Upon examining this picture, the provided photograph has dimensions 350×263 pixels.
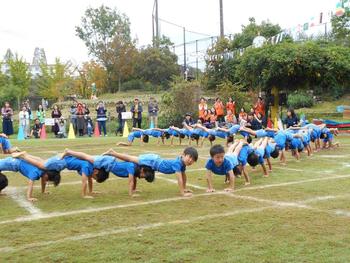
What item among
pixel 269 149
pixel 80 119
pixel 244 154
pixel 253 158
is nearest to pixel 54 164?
pixel 244 154

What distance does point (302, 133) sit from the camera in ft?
40.3

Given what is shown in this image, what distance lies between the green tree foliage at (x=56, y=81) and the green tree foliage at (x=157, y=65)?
9807mm

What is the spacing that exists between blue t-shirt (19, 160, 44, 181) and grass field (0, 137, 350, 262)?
41 centimetres

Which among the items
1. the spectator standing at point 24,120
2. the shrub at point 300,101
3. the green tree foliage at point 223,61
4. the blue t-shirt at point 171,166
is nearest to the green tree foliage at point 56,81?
the green tree foliage at point 223,61

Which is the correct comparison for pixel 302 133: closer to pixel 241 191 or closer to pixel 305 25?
pixel 241 191

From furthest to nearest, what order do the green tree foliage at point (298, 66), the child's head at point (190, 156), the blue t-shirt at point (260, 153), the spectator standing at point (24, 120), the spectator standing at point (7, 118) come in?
the spectator standing at point (7, 118)
the spectator standing at point (24, 120)
the green tree foliage at point (298, 66)
the blue t-shirt at point (260, 153)
the child's head at point (190, 156)

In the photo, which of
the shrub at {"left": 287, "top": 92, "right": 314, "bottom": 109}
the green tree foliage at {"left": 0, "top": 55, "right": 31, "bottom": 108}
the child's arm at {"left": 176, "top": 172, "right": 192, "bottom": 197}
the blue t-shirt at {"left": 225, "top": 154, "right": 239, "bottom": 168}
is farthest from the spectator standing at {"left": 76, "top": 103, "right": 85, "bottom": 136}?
the green tree foliage at {"left": 0, "top": 55, "right": 31, "bottom": 108}

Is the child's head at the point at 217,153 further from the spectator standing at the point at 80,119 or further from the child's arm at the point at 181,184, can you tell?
the spectator standing at the point at 80,119

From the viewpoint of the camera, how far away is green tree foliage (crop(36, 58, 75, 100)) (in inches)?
2055

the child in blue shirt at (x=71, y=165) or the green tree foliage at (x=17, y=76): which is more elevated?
the green tree foliage at (x=17, y=76)

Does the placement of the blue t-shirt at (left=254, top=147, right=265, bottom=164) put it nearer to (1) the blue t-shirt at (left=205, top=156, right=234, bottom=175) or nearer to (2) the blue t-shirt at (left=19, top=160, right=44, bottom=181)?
(1) the blue t-shirt at (left=205, top=156, right=234, bottom=175)

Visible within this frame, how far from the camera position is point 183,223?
5789 mm

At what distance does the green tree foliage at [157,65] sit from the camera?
45.5m

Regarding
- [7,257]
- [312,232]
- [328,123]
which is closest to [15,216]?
[7,257]
